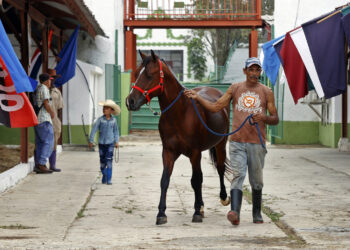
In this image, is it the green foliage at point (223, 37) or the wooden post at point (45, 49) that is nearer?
the wooden post at point (45, 49)

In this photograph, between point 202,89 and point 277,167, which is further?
point 277,167

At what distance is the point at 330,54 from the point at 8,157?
7.51m

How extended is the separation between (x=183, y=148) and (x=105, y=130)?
3.56 metres

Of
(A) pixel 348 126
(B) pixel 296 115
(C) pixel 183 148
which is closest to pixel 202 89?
(C) pixel 183 148

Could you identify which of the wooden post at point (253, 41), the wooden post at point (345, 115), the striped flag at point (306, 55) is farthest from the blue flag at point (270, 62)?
the wooden post at point (253, 41)

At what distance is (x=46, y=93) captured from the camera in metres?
11.9

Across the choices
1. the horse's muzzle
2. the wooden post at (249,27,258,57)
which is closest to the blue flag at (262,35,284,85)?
the horse's muzzle

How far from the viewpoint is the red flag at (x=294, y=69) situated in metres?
11.7

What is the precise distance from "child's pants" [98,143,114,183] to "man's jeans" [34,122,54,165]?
1444 mm

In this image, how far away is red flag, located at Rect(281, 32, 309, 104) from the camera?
11.7m

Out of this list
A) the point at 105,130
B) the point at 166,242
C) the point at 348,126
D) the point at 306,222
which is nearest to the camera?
the point at 166,242

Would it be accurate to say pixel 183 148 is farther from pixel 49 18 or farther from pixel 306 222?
pixel 49 18

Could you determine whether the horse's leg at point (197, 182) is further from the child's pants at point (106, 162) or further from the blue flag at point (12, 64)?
the child's pants at point (106, 162)

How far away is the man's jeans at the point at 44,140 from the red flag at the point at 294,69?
4.39 meters
